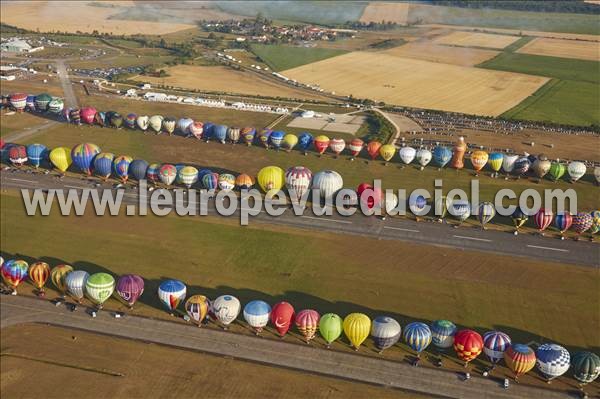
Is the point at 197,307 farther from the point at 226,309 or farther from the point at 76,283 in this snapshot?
the point at 76,283

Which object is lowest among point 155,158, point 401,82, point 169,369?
point 169,369

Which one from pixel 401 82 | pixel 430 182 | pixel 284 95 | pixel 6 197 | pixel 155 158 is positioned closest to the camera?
pixel 6 197

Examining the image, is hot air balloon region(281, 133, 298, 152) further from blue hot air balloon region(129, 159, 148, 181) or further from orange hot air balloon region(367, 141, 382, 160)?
blue hot air balloon region(129, 159, 148, 181)

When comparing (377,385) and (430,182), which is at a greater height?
(430,182)

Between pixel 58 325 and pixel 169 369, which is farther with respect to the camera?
pixel 58 325

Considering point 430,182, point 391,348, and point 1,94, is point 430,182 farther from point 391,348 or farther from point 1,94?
point 1,94

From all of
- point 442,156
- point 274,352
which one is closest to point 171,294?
point 274,352

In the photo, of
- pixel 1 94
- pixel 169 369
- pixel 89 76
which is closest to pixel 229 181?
A: pixel 169 369
